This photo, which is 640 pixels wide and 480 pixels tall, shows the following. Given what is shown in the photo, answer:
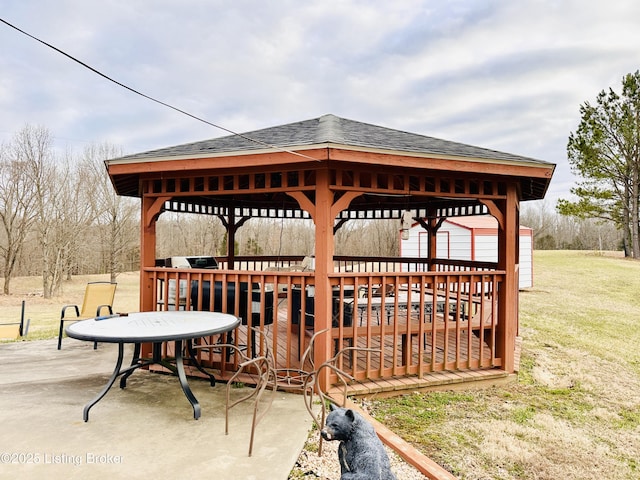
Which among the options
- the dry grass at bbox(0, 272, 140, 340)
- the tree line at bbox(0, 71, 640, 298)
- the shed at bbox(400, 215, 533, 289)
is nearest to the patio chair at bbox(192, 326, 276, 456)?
the dry grass at bbox(0, 272, 140, 340)

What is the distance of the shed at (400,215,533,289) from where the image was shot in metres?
13.2

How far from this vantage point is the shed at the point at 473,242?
13.2 meters

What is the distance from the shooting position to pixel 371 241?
77.7 ft

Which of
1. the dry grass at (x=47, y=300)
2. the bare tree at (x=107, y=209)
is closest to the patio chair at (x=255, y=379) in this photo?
the dry grass at (x=47, y=300)

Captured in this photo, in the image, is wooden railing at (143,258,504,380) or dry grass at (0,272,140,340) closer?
wooden railing at (143,258,504,380)

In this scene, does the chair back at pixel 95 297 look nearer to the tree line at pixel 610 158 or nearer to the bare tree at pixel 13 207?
the bare tree at pixel 13 207

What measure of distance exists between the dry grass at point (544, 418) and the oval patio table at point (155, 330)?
5.66 ft

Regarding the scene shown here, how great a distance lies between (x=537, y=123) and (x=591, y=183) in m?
4.42

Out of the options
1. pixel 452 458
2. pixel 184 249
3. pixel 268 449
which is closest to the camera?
pixel 268 449

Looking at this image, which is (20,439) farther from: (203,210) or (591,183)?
Result: (591,183)

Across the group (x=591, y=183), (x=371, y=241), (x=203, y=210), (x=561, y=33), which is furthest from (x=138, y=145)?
(x=591, y=183)

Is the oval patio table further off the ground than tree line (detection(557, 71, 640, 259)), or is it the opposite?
tree line (detection(557, 71, 640, 259))

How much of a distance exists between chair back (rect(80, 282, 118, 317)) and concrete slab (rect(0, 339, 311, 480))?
1.52m

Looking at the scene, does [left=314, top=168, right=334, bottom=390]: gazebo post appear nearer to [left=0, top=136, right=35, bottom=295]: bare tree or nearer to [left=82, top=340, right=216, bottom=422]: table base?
[left=82, top=340, right=216, bottom=422]: table base
